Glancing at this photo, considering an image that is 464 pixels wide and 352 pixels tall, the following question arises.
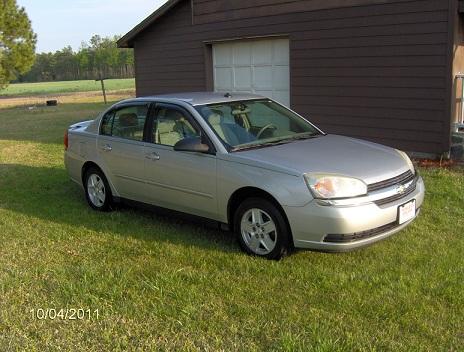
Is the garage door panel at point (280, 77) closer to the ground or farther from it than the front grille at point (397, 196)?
farther from it

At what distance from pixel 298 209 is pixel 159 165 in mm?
1855

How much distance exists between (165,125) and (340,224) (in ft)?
7.79

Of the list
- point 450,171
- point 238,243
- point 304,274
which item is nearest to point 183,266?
point 238,243

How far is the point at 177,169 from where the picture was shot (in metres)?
5.46

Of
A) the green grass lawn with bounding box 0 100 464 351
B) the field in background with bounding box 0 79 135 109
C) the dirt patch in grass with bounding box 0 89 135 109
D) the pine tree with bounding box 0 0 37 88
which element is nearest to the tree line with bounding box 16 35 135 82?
the field in background with bounding box 0 79 135 109

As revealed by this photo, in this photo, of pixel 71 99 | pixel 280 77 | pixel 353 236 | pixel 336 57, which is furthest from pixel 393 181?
pixel 71 99

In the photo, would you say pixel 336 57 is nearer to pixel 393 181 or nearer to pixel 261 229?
pixel 393 181

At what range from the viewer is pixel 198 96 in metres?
6.03

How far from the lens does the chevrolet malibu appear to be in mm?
4395

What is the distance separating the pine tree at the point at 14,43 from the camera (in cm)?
2912

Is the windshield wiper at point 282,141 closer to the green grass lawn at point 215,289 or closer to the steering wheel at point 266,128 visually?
the steering wheel at point 266,128

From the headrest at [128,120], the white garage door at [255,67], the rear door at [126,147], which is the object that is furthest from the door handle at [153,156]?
the white garage door at [255,67]

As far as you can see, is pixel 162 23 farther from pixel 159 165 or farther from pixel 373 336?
pixel 373 336

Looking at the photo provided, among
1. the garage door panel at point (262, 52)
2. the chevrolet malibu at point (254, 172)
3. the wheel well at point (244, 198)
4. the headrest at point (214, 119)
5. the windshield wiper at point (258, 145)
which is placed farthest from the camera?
the garage door panel at point (262, 52)
